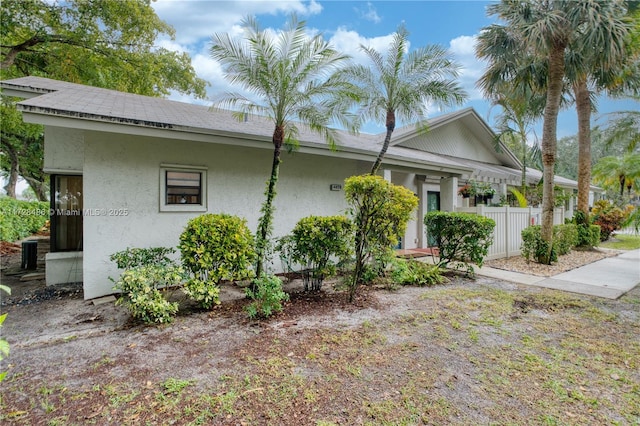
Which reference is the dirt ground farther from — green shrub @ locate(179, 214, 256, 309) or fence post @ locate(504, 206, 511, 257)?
fence post @ locate(504, 206, 511, 257)

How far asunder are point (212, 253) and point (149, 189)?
2.37 m

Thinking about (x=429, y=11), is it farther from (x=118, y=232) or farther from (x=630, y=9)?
(x=118, y=232)

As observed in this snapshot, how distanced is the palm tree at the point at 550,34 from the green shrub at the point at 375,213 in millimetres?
6444

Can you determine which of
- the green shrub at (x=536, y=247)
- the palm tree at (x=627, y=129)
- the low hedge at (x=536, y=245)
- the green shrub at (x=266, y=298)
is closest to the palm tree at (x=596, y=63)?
the low hedge at (x=536, y=245)

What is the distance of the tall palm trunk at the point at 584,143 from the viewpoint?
13219 mm

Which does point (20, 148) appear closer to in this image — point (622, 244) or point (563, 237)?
point (563, 237)

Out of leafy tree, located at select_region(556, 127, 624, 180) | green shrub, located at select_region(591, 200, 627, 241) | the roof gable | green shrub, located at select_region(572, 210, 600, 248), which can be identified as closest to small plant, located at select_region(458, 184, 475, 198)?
the roof gable

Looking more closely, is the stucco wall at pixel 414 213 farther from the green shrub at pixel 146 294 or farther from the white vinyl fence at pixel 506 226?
the green shrub at pixel 146 294

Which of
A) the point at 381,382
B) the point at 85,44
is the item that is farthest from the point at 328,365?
the point at 85,44

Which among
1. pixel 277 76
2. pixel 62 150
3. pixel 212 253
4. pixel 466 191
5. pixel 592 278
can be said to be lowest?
pixel 592 278

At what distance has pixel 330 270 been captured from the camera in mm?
6344

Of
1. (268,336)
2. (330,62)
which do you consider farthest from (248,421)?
(330,62)

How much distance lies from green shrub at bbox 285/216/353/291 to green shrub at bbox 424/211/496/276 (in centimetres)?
327

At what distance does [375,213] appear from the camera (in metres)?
6.13
